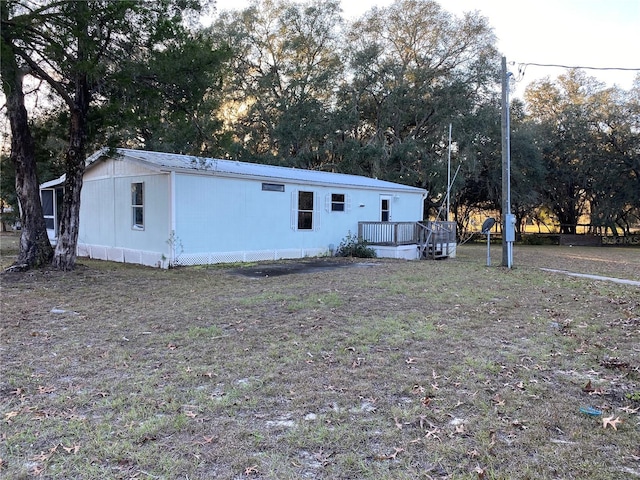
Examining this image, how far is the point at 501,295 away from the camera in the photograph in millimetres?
7379

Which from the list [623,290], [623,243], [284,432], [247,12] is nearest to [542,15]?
[623,290]

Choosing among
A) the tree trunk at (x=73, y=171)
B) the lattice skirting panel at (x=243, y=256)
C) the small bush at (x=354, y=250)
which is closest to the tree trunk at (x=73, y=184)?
the tree trunk at (x=73, y=171)

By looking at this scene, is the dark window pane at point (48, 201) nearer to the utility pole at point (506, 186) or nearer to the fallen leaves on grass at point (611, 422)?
the utility pole at point (506, 186)

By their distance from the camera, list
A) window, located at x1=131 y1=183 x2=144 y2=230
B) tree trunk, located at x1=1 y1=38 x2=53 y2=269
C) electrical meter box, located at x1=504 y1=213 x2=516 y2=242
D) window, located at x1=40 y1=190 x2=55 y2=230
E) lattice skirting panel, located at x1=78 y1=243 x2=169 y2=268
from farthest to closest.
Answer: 1. window, located at x1=40 y1=190 x2=55 y2=230
2. window, located at x1=131 y1=183 x2=144 y2=230
3. electrical meter box, located at x1=504 y1=213 x2=516 y2=242
4. lattice skirting panel, located at x1=78 y1=243 x2=169 y2=268
5. tree trunk, located at x1=1 y1=38 x2=53 y2=269

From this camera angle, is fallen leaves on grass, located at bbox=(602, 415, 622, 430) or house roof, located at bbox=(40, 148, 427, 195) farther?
house roof, located at bbox=(40, 148, 427, 195)

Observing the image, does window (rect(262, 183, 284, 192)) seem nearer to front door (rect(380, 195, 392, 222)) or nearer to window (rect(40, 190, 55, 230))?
front door (rect(380, 195, 392, 222))

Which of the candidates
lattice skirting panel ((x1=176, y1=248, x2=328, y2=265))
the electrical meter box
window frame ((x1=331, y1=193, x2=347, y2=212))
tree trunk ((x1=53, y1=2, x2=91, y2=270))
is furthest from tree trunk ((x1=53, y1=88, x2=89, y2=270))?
the electrical meter box

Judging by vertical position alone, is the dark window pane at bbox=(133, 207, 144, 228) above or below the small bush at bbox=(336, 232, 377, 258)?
above

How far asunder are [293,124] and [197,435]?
849 inches

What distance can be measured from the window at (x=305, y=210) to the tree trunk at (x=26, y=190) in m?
6.43

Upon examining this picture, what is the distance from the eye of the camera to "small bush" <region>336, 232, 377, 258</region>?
45.9ft

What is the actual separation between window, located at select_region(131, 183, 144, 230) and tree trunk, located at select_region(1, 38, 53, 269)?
220cm

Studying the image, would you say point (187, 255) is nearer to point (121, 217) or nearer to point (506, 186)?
point (121, 217)

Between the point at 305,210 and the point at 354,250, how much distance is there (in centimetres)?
205
